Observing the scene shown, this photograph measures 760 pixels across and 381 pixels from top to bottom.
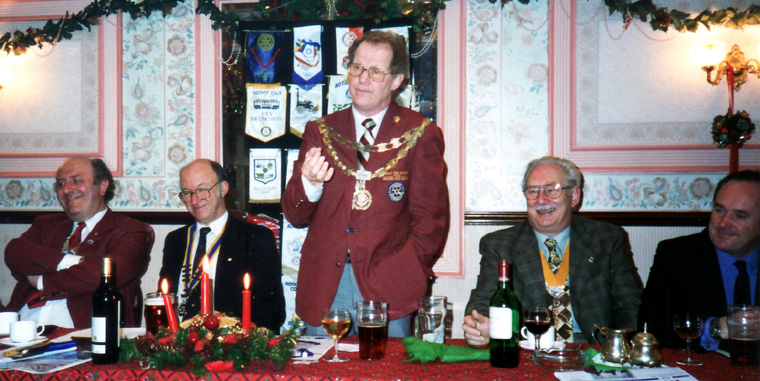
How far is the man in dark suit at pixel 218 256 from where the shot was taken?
2.86 metres

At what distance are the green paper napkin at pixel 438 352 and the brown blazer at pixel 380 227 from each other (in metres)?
0.70

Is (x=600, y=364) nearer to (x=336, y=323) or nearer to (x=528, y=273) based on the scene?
(x=336, y=323)

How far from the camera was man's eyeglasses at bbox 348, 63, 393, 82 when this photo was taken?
2541mm

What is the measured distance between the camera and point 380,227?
2467 millimetres

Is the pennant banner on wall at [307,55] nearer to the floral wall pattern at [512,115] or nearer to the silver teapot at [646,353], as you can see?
the floral wall pattern at [512,115]

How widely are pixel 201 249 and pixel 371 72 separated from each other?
4.00ft

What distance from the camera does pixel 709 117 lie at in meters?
3.47

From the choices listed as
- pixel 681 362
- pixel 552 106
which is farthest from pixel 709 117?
pixel 681 362

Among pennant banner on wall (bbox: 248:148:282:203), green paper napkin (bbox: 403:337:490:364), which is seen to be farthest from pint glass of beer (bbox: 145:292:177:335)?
pennant banner on wall (bbox: 248:148:282:203)

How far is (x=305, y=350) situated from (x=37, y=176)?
10.1 ft

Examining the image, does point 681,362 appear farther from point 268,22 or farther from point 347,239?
point 268,22

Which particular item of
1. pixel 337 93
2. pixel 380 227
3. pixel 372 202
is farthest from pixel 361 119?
pixel 337 93

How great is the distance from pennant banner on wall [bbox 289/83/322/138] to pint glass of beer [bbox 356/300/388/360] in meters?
2.21

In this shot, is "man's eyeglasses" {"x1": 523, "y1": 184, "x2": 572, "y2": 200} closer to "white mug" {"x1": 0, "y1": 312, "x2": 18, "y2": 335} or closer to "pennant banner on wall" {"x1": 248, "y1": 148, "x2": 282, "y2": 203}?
"pennant banner on wall" {"x1": 248, "y1": 148, "x2": 282, "y2": 203}
